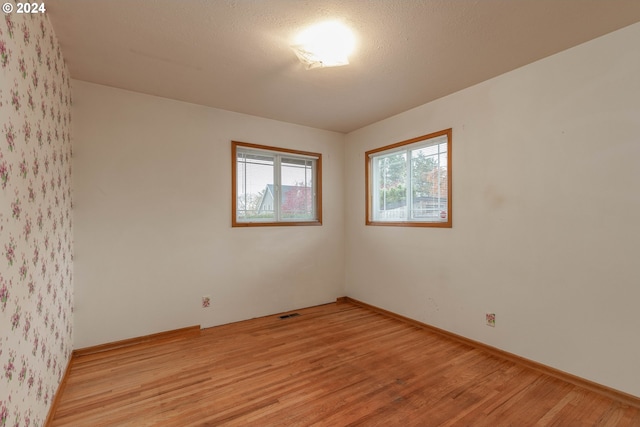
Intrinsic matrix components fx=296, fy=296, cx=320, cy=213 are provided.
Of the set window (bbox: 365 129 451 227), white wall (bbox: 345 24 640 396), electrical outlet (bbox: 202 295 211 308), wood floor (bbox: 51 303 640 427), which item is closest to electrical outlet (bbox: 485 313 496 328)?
white wall (bbox: 345 24 640 396)

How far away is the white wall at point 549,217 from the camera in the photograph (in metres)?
1.98

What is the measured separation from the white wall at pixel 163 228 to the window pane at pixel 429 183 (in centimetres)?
156

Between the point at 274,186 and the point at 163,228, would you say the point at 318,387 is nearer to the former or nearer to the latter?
the point at 163,228

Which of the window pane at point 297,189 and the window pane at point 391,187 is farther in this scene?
the window pane at point 297,189

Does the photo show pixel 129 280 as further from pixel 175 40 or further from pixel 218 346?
pixel 175 40

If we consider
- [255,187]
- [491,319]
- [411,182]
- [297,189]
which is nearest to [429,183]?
[411,182]

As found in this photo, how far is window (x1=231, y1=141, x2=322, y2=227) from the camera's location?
359cm

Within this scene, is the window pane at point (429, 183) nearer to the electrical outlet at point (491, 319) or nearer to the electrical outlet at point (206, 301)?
the electrical outlet at point (491, 319)

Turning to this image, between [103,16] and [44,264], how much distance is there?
5.10ft

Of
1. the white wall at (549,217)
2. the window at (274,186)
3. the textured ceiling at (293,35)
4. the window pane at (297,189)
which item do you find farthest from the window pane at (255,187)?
the white wall at (549,217)

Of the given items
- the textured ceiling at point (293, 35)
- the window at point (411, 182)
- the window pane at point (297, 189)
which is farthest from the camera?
the window pane at point (297, 189)

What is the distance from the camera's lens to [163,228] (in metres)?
3.05

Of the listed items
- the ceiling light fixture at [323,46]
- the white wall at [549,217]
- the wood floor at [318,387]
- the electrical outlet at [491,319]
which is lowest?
the wood floor at [318,387]

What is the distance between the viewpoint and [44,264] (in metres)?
1.75
